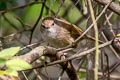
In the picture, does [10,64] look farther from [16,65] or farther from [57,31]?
[57,31]

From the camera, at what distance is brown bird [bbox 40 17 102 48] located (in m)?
3.62

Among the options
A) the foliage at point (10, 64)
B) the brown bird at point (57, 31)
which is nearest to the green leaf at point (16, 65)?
the foliage at point (10, 64)

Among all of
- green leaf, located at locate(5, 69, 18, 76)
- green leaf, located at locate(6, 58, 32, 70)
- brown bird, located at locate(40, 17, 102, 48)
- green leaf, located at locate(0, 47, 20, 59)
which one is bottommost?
green leaf, located at locate(5, 69, 18, 76)

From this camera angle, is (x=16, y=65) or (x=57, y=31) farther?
(x=57, y=31)

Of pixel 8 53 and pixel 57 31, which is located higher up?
pixel 57 31

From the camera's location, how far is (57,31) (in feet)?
12.3

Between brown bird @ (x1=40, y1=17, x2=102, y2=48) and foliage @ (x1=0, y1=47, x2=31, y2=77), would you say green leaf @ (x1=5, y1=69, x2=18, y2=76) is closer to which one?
foliage @ (x1=0, y1=47, x2=31, y2=77)

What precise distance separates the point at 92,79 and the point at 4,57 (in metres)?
1.46

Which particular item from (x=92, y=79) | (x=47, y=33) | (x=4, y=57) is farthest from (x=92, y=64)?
(x=4, y=57)

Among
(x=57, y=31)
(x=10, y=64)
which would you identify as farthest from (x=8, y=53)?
(x=57, y=31)

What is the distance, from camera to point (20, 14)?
16.0 ft

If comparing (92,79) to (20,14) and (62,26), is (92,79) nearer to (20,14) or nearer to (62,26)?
(62,26)

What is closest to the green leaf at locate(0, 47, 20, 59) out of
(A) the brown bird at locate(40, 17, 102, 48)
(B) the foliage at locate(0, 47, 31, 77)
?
(B) the foliage at locate(0, 47, 31, 77)

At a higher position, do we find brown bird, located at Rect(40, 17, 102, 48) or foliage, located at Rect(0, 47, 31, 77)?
brown bird, located at Rect(40, 17, 102, 48)
